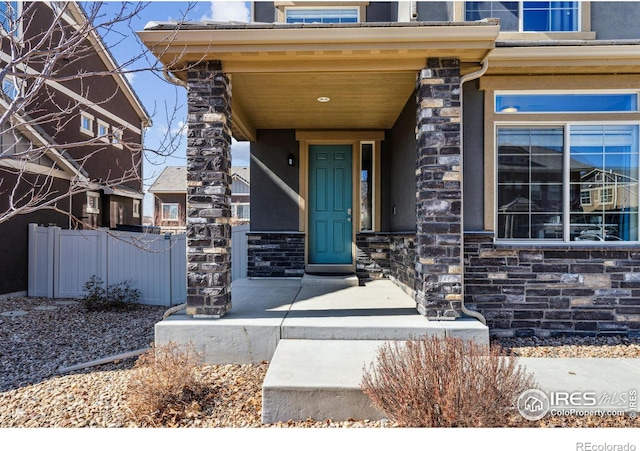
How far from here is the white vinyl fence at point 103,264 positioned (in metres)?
7.25

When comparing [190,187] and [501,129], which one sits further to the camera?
[501,129]

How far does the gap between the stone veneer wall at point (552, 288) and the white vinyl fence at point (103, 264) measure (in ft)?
17.2

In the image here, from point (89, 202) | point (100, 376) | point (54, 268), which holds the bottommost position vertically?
point (100, 376)

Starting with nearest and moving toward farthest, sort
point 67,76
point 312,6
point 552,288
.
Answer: point 67,76
point 552,288
point 312,6

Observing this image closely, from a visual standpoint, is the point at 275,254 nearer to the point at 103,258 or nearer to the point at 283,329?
the point at 283,329

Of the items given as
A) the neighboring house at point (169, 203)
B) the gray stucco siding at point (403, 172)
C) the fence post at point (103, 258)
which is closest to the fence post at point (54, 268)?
the fence post at point (103, 258)

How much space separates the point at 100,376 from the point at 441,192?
399 cm

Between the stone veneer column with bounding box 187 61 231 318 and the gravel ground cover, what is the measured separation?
959 mm

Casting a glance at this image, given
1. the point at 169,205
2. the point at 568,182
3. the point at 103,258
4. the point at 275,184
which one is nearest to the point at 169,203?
the point at 169,205

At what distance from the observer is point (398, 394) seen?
102 inches

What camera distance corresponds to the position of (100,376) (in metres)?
→ 3.79
